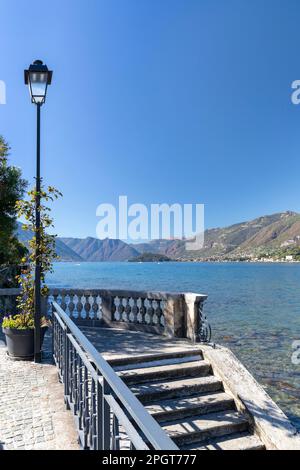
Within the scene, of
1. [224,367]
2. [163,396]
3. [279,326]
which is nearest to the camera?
[163,396]

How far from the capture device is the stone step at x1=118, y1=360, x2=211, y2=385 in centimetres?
661

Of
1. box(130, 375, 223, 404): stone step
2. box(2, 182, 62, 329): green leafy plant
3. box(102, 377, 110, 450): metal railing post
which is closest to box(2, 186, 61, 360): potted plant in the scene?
box(2, 182, 62, 329): green leafy plant

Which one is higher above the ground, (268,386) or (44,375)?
(44,375)

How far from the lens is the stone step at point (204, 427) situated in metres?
5.68

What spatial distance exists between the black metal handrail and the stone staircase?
1454 mm

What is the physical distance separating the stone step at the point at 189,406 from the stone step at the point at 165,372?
53cm

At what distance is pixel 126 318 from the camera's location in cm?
1023

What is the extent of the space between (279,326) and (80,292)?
20.1 m

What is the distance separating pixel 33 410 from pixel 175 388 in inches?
108

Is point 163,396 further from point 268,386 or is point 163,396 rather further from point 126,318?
point 268,386

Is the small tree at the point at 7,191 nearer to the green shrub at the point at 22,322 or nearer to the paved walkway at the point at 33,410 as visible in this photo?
the green shrub at the point at 22,322

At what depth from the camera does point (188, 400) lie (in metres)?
6.39

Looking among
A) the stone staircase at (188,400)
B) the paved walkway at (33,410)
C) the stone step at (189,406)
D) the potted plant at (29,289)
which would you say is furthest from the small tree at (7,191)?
the stone step at (189,406)
